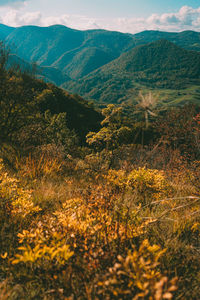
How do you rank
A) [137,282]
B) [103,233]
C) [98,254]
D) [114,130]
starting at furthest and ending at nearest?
[114,130], [103,233], [98,254], [137,282]

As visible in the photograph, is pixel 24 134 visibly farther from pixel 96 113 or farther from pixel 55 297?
pixel 96 113

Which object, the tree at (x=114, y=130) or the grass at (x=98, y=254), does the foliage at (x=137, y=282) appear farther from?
the tree at (x=114, y=130)

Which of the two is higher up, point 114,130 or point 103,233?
point 114,130

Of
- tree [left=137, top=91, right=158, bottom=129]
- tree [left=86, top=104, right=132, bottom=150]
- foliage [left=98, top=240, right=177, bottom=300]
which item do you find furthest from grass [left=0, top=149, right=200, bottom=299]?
tree [left=86, top=104, right=132, bottom=150]

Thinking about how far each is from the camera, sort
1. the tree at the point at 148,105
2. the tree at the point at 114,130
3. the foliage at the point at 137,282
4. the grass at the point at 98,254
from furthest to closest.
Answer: the tree at the point at 114,130, the tree at the point at 148,105, the grass at the point at 98,254, the foliage at the point at 137,282

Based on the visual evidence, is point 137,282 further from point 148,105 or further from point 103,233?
point 148,105

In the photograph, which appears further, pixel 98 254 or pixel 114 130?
pixel 114 130

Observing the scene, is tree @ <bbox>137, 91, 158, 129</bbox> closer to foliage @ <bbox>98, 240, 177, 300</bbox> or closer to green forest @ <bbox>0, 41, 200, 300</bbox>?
green forest @ <bbox>0, 41, 200, 300</bbox>

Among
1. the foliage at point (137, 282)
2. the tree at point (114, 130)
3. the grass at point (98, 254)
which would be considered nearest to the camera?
the foliage at point (137, 282)

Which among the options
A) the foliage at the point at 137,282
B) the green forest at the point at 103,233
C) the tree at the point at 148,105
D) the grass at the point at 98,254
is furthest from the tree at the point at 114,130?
the foliage at the point at 137,282

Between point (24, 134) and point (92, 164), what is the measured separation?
12.5 ft

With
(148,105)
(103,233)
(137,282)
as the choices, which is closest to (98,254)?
(103,233)

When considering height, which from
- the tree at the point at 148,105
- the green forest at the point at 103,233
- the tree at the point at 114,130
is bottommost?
the green forest at the point at 103,233

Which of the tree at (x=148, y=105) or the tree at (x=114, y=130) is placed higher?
the tree at (x=148, y=105)
